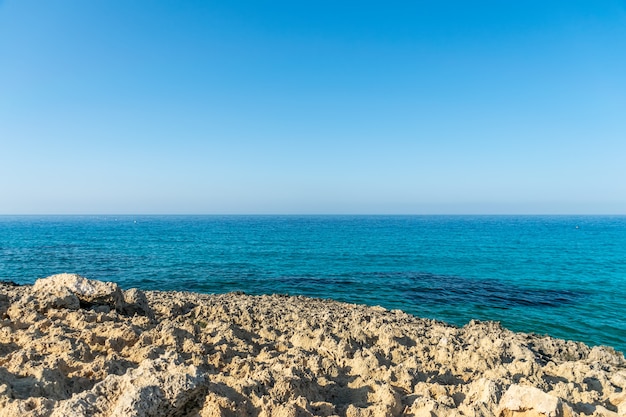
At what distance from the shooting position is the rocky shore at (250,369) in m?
4.33

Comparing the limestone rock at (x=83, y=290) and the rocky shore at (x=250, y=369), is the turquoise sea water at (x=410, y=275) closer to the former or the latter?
the rocky shore at (x=250, y=369)

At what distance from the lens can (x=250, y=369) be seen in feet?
20.4

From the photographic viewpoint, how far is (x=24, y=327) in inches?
302

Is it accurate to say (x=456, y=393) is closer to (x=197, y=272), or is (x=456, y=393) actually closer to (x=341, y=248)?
(x=197, y=272)

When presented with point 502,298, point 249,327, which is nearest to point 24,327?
point 249,327

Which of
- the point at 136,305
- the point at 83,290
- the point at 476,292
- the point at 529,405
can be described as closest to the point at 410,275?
the point at 476,292

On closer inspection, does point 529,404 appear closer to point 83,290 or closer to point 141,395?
point 141,395

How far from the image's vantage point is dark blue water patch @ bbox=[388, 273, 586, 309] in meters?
22.7

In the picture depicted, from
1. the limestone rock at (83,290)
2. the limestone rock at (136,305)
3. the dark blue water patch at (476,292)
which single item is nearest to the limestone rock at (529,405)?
the limestone rock at (136,305)

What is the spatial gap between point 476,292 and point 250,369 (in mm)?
23091

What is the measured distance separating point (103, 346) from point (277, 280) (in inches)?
868

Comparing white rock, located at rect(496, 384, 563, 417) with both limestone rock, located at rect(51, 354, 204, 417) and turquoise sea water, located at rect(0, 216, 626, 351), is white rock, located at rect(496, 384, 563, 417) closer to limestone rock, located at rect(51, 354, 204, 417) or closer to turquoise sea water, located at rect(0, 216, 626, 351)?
limestone rock, located at rect(51, 354, 204, 417)

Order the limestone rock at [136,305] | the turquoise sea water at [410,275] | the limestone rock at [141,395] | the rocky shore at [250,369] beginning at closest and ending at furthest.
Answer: the limestone rock at [141,395], the rocky shore at [250,369], the limestone rock at [136,305], the turquoise sea water at [410,275]

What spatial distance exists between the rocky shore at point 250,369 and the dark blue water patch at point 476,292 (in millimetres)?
11957
